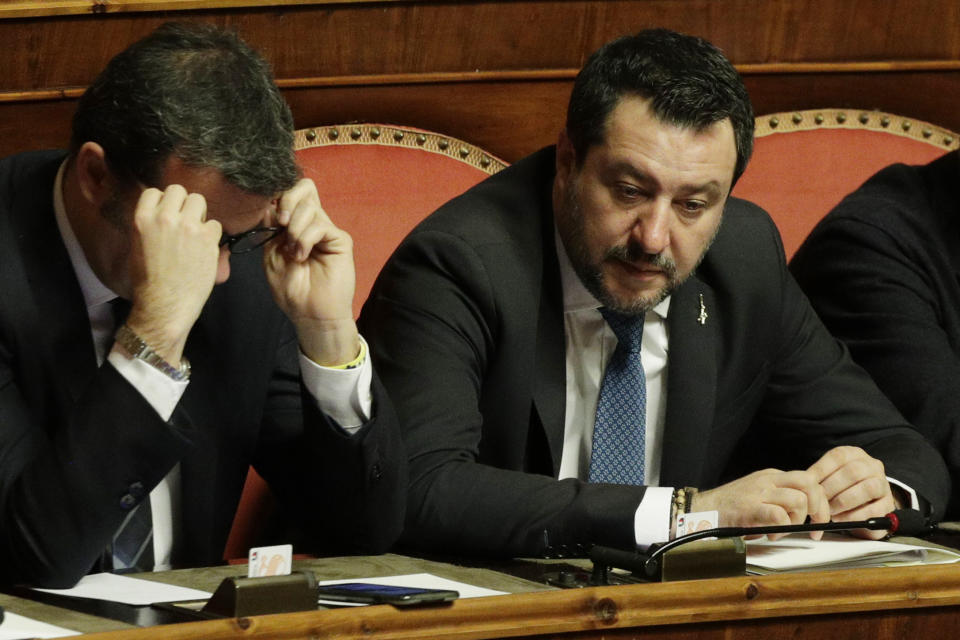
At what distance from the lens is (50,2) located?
240cm

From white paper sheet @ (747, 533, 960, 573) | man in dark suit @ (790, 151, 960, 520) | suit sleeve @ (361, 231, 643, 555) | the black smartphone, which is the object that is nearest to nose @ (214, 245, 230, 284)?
suit sleeve @ (361, 231, 643, 555)

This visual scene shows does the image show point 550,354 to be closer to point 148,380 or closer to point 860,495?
point 860,495

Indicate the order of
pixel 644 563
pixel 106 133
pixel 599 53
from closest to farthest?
pixel 644 563 < pixel 106 133 < pixel 599 53

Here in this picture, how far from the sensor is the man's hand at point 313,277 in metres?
1.82

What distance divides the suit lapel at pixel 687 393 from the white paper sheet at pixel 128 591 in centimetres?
83

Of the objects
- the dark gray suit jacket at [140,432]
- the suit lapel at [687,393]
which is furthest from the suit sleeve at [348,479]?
the suit lapel at [687,393]

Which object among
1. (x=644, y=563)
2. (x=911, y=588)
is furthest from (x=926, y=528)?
(x=644, y=563)

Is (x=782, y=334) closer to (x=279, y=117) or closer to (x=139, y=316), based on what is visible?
(x=279, y=117)

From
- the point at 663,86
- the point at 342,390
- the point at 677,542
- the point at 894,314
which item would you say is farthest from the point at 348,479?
the point at 894,314

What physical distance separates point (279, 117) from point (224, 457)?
43 centimetres

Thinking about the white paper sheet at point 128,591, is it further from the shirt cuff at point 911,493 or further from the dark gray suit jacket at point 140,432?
the shirt cuff at point 911,493

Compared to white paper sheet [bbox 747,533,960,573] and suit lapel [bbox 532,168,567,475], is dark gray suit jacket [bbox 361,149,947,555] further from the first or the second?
white paper sheet [bbox 747,533,960,573]

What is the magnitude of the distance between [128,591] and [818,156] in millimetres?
1736

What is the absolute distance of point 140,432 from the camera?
1580 millimetres
